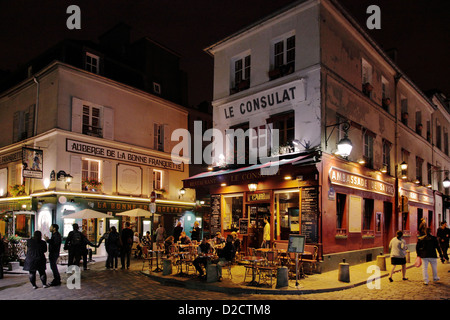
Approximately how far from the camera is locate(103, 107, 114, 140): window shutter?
19688mm

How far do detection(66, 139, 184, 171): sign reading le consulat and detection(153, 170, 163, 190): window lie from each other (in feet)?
1.59

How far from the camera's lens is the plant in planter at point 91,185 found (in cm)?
1842

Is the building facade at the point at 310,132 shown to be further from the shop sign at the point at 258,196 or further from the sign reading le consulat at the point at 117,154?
the sign reading le consulat at the point at 117,154

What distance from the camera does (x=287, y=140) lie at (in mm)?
13438

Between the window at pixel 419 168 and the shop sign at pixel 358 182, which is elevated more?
the window at pixel 419 168

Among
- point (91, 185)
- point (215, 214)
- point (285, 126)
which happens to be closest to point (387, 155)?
point (285, 126)

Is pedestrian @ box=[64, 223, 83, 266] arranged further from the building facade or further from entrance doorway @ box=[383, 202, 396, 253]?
entrance doorway @ box=[383, 202, 396, 253]

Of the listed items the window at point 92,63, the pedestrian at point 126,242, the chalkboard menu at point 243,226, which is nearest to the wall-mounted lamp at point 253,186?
the chalkboard menu at point 243,226

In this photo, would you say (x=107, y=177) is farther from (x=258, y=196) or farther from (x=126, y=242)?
(x=258, y=196)

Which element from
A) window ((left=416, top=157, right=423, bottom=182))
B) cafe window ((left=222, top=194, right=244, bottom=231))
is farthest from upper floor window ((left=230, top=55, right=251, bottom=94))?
window ((left=416, top=157, right=423, bottom=182))

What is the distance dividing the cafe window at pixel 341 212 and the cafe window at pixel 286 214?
59.9 inches

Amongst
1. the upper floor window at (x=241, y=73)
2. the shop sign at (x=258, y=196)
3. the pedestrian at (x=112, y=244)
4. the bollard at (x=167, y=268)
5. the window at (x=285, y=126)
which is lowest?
the bollard at (x=167, y=268)

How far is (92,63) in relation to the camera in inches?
789
